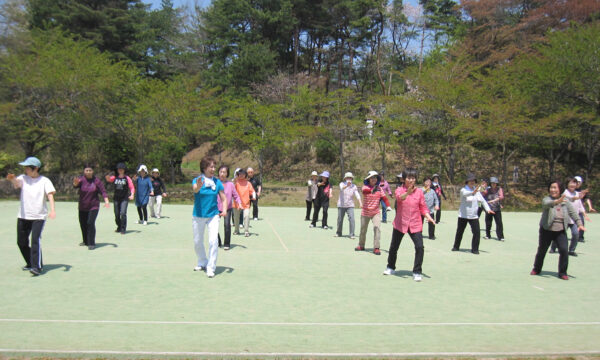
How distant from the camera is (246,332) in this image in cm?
469

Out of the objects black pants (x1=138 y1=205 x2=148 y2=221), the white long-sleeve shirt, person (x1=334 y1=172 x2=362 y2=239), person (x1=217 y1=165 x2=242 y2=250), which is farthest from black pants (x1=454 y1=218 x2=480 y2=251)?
black pants (x1=138 y1=205 x2=148 y2=221)

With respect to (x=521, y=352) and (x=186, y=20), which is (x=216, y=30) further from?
(x=521, y=352)

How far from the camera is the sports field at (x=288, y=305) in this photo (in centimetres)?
436

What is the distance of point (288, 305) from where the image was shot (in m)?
5.73

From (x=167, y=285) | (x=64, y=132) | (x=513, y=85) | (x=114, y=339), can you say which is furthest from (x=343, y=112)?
(x=114, y=339)

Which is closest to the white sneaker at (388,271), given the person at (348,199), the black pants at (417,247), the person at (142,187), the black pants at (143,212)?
the black pants at (417,247)

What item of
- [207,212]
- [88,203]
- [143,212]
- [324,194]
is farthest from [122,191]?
[324,194]

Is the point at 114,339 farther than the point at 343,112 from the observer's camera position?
No

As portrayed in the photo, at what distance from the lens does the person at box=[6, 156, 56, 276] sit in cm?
678

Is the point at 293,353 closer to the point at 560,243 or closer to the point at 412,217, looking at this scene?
the point at 412,217

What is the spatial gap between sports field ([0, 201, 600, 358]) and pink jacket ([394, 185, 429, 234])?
891 millimetres

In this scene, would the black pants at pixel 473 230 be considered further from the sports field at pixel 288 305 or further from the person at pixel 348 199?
the person at pixel 348 199

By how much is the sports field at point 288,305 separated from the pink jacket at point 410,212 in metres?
0.89

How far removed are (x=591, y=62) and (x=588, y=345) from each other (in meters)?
27.2
